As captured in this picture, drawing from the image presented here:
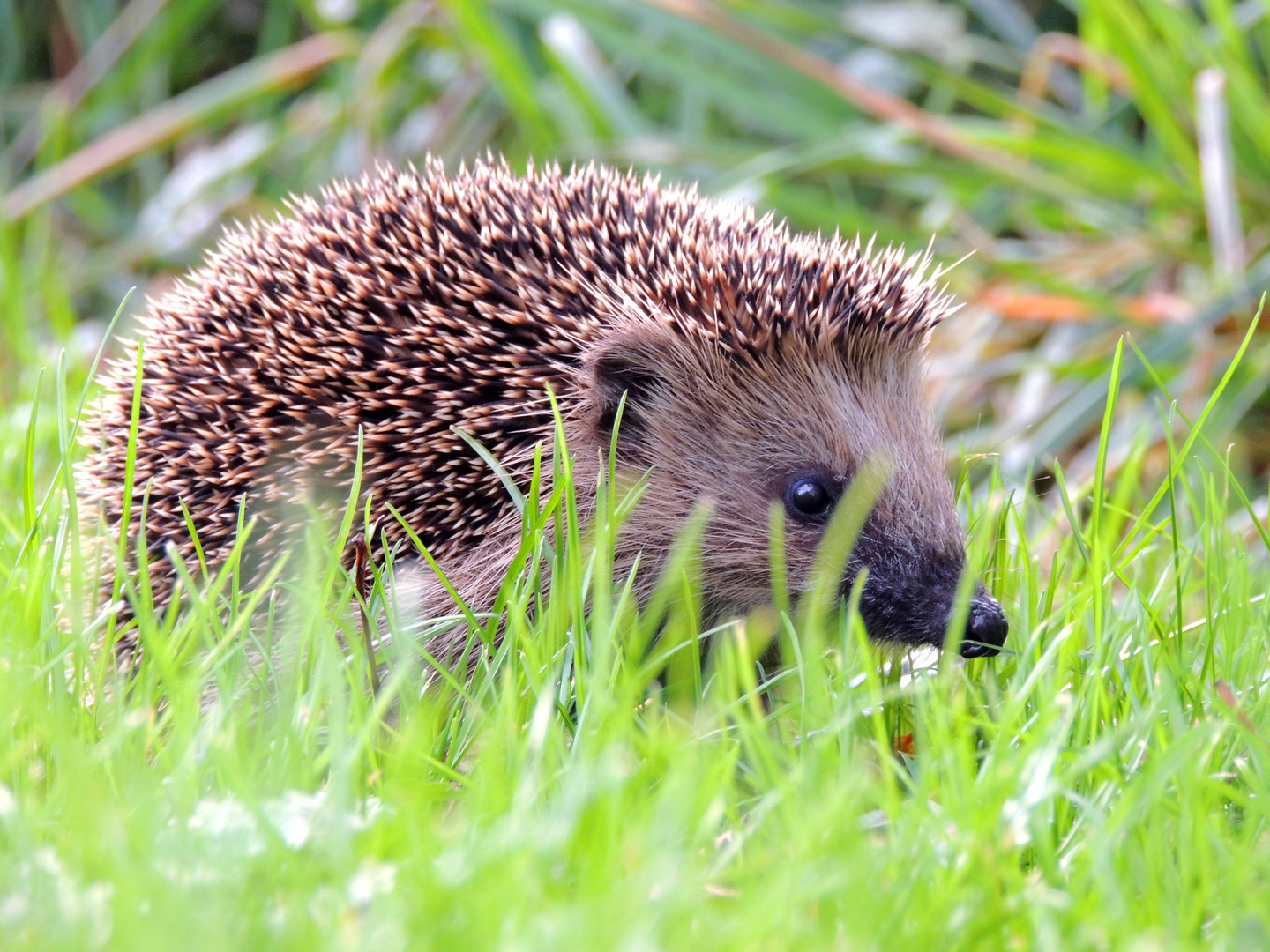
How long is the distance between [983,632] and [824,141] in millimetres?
3346

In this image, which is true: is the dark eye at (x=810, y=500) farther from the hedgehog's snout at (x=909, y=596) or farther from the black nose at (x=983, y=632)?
the black nose at (x=983, y=632)

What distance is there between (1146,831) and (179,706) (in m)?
1.25

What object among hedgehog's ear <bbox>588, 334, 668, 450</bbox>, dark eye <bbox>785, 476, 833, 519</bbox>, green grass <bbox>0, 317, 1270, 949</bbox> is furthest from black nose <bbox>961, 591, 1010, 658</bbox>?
hedgehog's ear <bbox>588, 334, 668, 450</bbox>

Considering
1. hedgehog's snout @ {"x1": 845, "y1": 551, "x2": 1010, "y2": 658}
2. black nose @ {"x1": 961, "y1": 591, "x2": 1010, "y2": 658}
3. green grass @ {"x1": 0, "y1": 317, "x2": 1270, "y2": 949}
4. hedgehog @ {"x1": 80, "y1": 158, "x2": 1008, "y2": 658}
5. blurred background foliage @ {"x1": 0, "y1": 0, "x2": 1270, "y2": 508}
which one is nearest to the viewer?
green grass @ {"x1": 0, "y1": 317, "x2": 1270, "y2": 949}

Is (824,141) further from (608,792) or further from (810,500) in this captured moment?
(608,792)

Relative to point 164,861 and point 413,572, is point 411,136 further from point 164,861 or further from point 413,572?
point 164,861

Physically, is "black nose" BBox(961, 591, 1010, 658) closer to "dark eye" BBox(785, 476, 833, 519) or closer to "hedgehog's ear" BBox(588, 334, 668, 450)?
"dark eye" BBox(785, 476, 833, 519)

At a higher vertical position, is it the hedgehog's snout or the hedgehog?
the hedgehog

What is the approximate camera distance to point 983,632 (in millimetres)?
2480

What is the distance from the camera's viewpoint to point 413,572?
2.78m

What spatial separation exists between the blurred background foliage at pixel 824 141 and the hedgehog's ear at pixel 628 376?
146cm

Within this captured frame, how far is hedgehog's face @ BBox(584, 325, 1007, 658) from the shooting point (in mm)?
2861

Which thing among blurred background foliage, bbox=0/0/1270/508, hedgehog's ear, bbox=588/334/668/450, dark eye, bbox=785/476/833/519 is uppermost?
blurred background foliage, bbox=0/0/1270/508

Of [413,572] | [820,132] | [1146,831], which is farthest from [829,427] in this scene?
[820,132]
